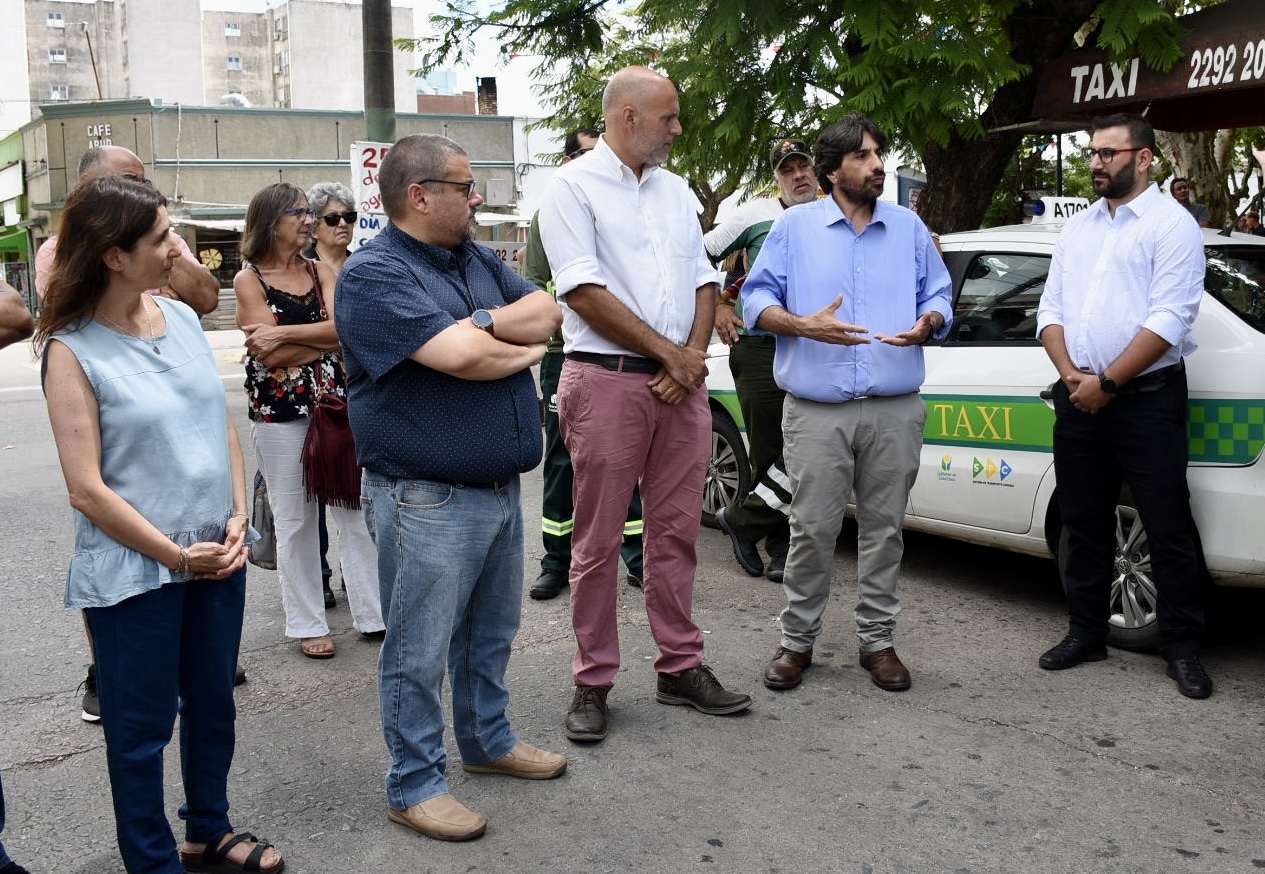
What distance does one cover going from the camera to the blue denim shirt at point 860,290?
462cm

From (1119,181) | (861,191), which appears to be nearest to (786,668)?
(861,191)

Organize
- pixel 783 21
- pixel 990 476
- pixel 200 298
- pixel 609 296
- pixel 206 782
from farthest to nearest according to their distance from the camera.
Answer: pixel 783 21
pixel 990 476
pixel 200 298
pixel 609 296
pixel 206 782

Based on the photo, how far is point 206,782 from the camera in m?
3.32

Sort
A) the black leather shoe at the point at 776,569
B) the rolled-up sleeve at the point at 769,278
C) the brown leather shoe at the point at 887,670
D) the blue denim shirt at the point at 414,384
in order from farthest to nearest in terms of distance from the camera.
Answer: the black leather shoe at the point at 776,569 < the rolled-up sleeve at the point at 769,278 < the brown leather shoe at the point at 887,670 < the blue denim shirt at the point at 414,384

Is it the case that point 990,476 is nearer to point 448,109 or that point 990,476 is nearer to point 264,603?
point 264,603

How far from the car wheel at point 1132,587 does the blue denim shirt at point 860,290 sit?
1.09 metres

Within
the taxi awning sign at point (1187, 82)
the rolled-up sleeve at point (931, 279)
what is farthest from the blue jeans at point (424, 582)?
the taxi awning sign at point (1187, 82)

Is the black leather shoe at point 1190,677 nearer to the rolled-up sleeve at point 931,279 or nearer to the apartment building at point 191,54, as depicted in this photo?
the rolled-up sleeve at point 931,279

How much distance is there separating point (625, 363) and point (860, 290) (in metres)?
0.99

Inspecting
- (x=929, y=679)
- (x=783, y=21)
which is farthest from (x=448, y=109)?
(x=929, y=679)

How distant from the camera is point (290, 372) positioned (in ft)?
16.7

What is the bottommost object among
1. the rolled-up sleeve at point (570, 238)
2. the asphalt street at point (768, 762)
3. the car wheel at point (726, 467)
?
the asphalt street at point (768, 762)

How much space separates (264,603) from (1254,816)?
4279 mm

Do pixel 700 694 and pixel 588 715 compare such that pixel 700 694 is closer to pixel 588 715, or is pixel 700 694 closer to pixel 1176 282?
pixel 588 715
